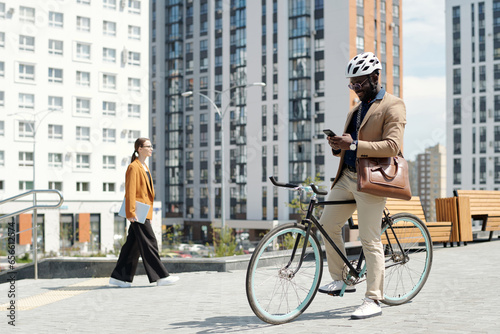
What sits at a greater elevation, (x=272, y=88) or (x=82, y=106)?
(x=272, y=88)

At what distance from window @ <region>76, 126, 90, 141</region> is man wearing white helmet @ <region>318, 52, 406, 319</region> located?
63868mm

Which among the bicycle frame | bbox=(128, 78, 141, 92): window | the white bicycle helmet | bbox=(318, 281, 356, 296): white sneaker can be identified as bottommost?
bbox=(318, 281, 356, 296): white sneaker

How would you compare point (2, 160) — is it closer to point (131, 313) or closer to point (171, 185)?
point (171, 185)

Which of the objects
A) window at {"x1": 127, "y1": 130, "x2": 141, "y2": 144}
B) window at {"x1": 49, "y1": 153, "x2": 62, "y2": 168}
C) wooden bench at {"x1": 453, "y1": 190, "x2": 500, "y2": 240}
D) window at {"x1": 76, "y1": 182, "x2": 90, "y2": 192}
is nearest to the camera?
wooden bench at {"x1": 453, "y1": 190, "x2": 500, "y2": 240}

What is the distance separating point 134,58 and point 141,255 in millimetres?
65101

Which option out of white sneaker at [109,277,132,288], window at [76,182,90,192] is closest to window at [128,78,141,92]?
window at [76,182,90,192]

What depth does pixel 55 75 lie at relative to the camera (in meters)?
66.1

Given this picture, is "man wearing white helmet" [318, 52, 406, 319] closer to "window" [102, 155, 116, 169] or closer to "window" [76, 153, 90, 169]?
"window" [76, 153, 90, 169]

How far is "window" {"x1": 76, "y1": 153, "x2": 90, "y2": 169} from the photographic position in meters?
66.9

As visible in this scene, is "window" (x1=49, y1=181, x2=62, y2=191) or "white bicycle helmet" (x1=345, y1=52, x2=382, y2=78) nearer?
"white bicycle helmet" (x1=345, y1=52, x2=382, y2=78)

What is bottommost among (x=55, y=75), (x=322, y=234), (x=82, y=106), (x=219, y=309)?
(x=219, y=309)

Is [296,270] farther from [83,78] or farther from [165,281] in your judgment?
[83,78]

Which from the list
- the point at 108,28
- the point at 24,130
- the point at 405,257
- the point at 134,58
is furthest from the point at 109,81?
the point at 405,257

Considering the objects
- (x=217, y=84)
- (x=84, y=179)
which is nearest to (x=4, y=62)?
(x=84, y=179)
